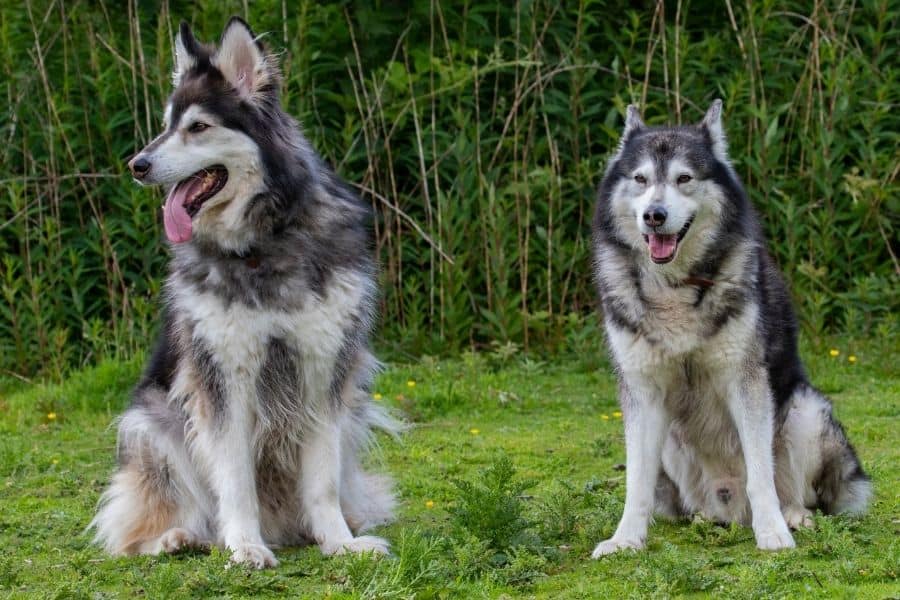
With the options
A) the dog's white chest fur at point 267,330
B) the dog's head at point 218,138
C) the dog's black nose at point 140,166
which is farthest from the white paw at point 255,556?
the dog's black nose at point 140,166

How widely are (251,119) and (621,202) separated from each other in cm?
146

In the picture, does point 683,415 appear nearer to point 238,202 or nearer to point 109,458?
point 238,202

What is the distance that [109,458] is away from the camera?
7.09 m

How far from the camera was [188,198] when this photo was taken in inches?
197

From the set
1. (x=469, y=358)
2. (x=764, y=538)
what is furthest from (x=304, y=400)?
(x=469, y=358)

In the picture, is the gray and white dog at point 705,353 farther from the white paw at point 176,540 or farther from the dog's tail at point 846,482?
the white paw at point 176,540

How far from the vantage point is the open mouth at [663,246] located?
193 inches

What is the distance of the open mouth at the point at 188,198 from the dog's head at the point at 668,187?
1.53 metres

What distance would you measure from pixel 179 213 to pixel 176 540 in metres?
1.29

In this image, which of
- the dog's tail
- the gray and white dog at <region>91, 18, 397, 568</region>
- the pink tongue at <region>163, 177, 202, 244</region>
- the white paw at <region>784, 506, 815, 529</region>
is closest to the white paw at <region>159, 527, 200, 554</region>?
the gray and white dog at <region>91, 18, 397, 568</region>

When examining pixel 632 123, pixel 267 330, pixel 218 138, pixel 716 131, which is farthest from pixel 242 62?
pixel 716 131

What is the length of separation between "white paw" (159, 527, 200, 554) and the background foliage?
3.95 m

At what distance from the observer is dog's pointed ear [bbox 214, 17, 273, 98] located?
5.04 meters

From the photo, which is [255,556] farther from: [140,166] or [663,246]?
[663,246]
